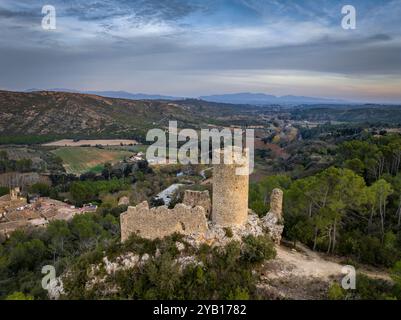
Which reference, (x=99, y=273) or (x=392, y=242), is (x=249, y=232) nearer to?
Answer: (x=99, y=273)

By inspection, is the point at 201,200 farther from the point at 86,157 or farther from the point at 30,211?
the point at 86,157

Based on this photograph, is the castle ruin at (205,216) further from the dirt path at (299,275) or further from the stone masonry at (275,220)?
the dirt path at (299,275)

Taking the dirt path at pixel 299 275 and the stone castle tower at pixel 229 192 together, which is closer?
the dirt path at pixel 299 275

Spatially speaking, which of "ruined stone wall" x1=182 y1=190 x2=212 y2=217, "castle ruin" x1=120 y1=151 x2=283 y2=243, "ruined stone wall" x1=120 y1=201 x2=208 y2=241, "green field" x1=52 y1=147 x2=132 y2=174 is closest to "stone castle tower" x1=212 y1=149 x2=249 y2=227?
"castle ruin" x1=120 y1=151 x2=283 y2=243

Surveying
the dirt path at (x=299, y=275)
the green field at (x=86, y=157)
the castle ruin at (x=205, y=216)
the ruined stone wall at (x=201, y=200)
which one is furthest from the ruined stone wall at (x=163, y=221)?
the green field at (x=86, y=157)

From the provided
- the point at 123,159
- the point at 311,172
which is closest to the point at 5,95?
the point at 123,159

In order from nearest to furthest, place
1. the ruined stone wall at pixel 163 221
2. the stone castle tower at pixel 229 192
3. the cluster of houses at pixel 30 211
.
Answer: the ruined stone wall at pixel 163 221 < the stone castle tower at pixel 229 192 < the cluster of houses at pixel 30 211

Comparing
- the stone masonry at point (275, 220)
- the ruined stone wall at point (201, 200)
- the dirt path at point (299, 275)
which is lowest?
the dirt path at point (299, 275)
